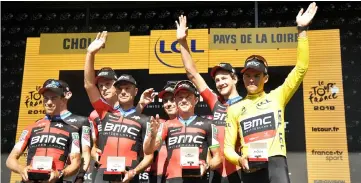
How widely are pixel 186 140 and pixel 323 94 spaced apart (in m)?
2.92

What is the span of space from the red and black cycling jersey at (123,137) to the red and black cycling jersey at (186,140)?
0.72 feet

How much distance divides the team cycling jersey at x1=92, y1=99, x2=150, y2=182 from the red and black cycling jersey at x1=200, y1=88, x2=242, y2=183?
2.03ft

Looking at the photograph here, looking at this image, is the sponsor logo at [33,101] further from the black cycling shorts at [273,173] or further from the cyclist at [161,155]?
the black cycling shorts at [273,173]

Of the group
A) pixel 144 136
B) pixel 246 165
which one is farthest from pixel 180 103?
pixel 246 165

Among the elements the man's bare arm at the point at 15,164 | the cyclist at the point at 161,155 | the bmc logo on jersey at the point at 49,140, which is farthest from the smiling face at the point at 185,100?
the man's bare arm at the point at 15,164

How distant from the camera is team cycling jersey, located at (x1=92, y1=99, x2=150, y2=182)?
391 cm

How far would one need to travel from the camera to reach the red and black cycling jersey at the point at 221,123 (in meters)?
3.87

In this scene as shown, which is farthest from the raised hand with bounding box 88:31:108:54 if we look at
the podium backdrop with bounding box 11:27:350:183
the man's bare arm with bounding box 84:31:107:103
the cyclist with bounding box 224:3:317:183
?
the podium backdrop with bounding box 11:27:350:183

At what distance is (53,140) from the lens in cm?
394

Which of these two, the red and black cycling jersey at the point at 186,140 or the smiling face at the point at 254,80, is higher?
the smiling face at the point at 254,80

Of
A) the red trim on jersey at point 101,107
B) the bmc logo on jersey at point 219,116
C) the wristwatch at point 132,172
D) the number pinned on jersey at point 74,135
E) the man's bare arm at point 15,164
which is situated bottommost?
the wristwatch at point 132,172

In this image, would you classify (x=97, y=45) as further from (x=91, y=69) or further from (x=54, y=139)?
(x=54, y=139)

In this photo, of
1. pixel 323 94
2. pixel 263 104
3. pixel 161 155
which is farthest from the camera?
A: pixel 323 94

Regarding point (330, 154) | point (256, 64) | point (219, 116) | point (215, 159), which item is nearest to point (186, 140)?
point (215, 159)
